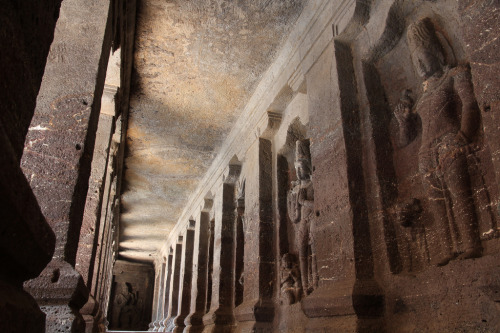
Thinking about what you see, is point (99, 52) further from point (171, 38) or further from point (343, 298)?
point (343, 298)

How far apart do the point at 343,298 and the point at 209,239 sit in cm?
717

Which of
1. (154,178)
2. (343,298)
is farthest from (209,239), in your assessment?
(343,298)

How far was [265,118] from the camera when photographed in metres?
6.67

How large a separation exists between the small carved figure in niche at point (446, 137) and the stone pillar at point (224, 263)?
5.07 m

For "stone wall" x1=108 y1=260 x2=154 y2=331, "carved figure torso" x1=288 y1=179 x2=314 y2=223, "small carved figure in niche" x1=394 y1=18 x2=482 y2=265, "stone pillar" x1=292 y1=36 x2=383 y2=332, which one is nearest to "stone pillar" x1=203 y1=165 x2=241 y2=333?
"carved figure torso" x1=288 y1=179 x2=314 y2=223

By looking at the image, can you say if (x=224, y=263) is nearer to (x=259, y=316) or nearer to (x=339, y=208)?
(x=259, y=316)

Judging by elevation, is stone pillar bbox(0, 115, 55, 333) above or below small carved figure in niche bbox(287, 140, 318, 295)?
below

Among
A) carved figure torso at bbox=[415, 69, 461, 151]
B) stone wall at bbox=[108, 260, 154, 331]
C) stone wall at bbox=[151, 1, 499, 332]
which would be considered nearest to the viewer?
stone wall at bbox=[151, 1, 499, 332]

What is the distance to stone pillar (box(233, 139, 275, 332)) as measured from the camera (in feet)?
18.9

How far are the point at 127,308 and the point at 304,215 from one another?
2036cm

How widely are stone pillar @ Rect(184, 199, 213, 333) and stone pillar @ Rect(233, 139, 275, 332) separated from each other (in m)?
3.04

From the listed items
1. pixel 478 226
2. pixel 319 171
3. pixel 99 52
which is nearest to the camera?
pixel 478 226

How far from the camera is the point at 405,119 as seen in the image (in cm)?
365

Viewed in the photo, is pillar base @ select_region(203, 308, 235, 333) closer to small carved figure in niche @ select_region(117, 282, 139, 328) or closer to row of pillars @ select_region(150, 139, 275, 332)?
row of pillars @ select_region(150, 139, 275, 332)
